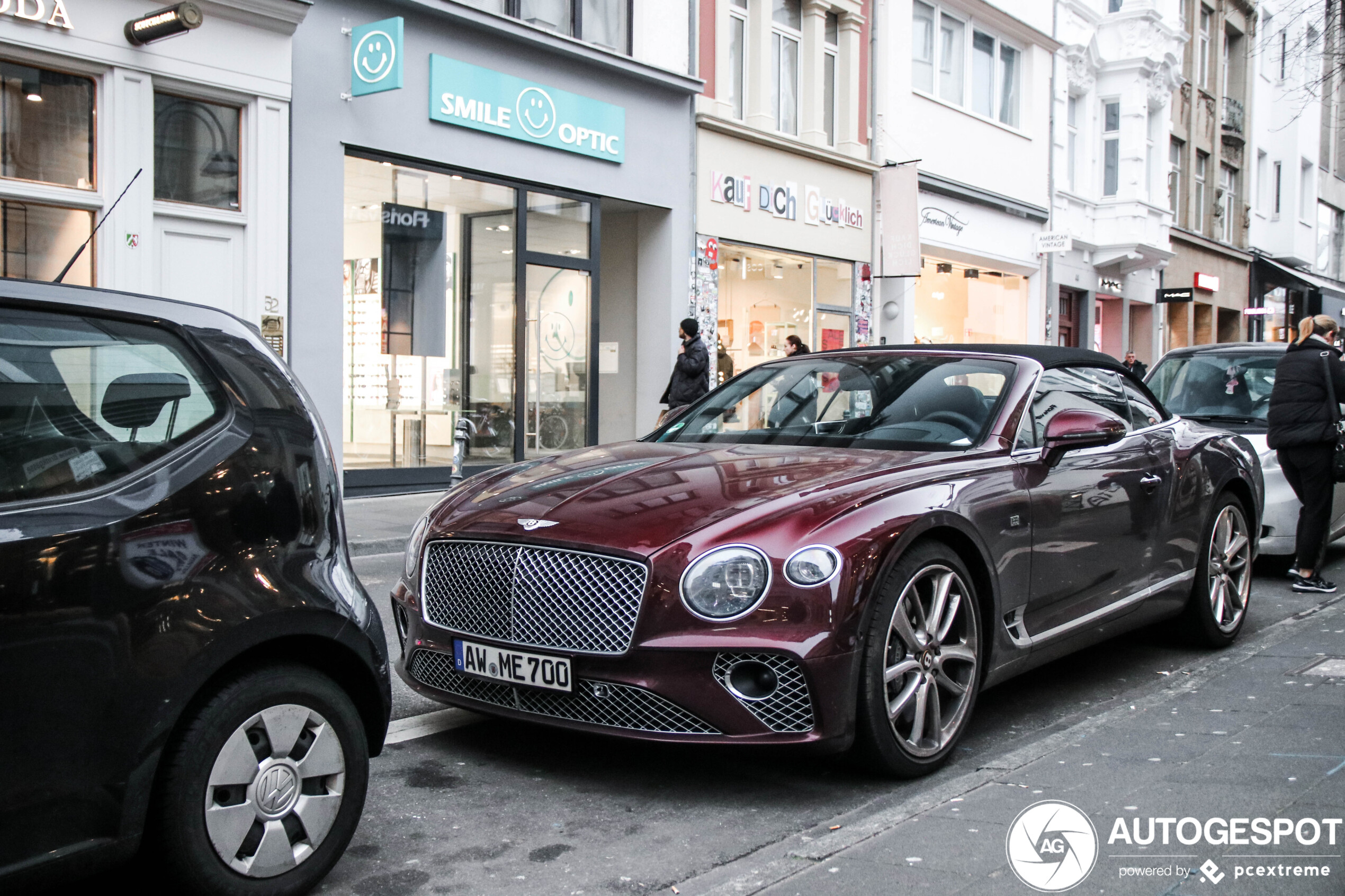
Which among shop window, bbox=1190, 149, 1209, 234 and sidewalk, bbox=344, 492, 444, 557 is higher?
shop window, bbox=1190, 149, 1209, 234

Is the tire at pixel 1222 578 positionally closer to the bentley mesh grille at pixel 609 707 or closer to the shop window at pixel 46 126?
the bentley mesh grille at pixel 609 707

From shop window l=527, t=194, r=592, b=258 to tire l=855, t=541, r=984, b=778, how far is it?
11989 millimetres

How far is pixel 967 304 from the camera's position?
24656 millimetres

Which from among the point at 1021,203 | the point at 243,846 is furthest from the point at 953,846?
the point at 1021,203

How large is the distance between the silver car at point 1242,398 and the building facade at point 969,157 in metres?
11.2

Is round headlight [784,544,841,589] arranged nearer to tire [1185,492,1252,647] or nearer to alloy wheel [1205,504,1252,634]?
tire [1185,492,1252,647]

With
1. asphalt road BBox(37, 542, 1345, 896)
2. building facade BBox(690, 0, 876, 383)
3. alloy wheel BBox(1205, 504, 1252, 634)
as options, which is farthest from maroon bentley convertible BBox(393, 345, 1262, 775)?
building facade BBox(690, 0, 876, 383)

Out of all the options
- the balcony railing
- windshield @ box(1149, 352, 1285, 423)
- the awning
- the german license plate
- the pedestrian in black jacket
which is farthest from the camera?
the awning

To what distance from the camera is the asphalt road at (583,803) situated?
133 inches

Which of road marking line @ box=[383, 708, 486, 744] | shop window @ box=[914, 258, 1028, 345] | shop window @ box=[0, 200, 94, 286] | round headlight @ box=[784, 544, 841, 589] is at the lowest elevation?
road marking line @ box=[383, 708, 486, 744]

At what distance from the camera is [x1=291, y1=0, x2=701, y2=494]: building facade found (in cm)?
1300

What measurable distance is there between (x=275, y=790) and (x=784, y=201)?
1738 cm

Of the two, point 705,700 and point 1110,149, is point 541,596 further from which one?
point 1110,149

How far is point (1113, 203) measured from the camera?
95.1ft
